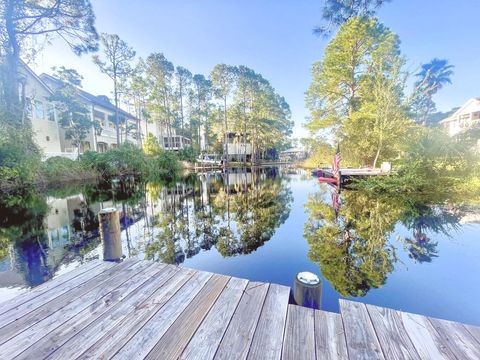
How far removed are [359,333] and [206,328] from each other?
1.07 meters

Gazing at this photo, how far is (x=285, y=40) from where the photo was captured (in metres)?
16.8

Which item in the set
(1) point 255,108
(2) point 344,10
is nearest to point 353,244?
(2) point 344,10

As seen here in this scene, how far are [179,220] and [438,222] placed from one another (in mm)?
6449

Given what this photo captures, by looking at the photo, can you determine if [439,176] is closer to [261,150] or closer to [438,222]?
[438,222]

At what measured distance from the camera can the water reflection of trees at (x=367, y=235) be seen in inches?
116

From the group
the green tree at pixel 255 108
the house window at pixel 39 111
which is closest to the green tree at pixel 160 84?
the green tree at pixel 255 108

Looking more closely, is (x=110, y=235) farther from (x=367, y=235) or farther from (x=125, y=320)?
(x=367, y=235)

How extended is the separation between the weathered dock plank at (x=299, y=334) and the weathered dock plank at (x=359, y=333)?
229 millimetres

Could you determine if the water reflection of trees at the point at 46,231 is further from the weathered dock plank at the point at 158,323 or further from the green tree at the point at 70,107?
the green tree at the point at 70,107

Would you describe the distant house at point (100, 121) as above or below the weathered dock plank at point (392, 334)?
above

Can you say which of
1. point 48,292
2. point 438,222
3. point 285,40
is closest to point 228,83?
point 285,40

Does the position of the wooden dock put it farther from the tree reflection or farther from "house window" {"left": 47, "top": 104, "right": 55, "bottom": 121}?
"house window" {"left": 47, "top": 104, "right": 55, "bottom": 121}

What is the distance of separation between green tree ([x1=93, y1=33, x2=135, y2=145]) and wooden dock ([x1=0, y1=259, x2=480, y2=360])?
21.9m

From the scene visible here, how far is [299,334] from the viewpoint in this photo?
138cm
